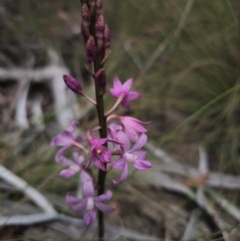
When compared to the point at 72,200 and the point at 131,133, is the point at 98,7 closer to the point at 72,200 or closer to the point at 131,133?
the point at 131,133

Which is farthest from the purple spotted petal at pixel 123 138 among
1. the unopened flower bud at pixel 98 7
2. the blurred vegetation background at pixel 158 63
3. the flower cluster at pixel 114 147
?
the blurred vegetation background at pixel 158 63

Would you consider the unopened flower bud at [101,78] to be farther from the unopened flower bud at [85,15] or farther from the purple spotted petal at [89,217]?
the purple spotted petal at [89,217]

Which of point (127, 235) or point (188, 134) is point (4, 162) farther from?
point (188, 134)

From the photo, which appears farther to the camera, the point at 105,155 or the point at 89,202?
the point at 89,202

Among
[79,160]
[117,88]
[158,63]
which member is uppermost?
[117,88]

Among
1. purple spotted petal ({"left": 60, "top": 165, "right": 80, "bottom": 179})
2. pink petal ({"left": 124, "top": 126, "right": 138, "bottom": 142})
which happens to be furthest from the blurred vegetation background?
pink petal ({"left": 124, "top": 126, "right": 138, "bottom": 142})

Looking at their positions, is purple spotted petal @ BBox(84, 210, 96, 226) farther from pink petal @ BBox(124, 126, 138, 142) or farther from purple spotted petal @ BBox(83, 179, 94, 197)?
pink petal @ BBox(124, 126, 138, 142)

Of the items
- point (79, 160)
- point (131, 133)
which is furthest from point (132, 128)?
point (79, 160)

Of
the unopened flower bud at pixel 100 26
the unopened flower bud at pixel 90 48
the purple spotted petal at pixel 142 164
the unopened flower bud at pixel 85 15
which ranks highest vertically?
the unopened flower bud at pixel 85 15

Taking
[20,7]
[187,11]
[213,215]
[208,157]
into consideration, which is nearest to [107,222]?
[213,215]

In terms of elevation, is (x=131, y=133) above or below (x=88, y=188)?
above
